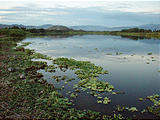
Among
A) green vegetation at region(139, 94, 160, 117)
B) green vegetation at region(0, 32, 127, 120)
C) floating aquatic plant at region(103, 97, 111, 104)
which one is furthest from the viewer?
floating aquatic plant at region(103, 97, 111, 104)

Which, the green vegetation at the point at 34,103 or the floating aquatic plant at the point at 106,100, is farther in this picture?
the floating aquatic plant at the point at 106,100

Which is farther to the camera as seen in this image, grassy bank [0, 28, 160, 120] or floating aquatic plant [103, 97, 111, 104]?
floating aquatic plant [103, 97, 111, 104]

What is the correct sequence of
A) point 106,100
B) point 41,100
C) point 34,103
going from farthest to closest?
point 106,100 → point 41,100 → point 34,103

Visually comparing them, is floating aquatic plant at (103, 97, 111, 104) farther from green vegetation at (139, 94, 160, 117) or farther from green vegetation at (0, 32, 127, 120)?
green vegetation at (139, 94, 160, 117)

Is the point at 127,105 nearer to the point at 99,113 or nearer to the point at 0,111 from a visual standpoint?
the point at 99,113

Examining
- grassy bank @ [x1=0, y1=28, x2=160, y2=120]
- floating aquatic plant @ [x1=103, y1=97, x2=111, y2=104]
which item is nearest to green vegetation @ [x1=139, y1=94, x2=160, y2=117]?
grassy bank @ [x1=0, y1=28, x2=160, y2=120]

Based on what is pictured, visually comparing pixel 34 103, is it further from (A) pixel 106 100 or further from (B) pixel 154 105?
(B) pixel 154 105

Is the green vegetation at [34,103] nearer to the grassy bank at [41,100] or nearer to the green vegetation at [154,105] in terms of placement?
the grassy bank at [41,100]

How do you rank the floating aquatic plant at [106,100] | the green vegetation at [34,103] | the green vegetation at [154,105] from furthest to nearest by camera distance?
the floating aquatic plant at [106,100]
the green vegetation at [154,105]
the green vegetation at [34,103]

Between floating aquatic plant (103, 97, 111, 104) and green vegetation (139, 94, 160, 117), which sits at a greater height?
floating aquatic plant (103, 97, 111, 104)

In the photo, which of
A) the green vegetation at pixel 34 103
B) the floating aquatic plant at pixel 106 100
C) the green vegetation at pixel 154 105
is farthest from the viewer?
the floating aquatic plant at pixel 106 100

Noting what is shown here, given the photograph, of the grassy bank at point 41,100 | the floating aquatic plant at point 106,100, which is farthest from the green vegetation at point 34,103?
the floating aquatic plant at point 106,100

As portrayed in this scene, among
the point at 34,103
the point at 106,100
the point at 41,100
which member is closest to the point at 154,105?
the point at 106,100

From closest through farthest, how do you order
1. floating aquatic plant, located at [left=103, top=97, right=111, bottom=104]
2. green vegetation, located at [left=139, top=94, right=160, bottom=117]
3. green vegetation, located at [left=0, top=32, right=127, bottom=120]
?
green vegetation, located at [left=0, top=32, right=127, bottom=120], green vegetation, located at [left=139, top=94, right=160, bottom=117], floating aquatic plant, located at [left=103, top=97, right=111, bottom=104]
